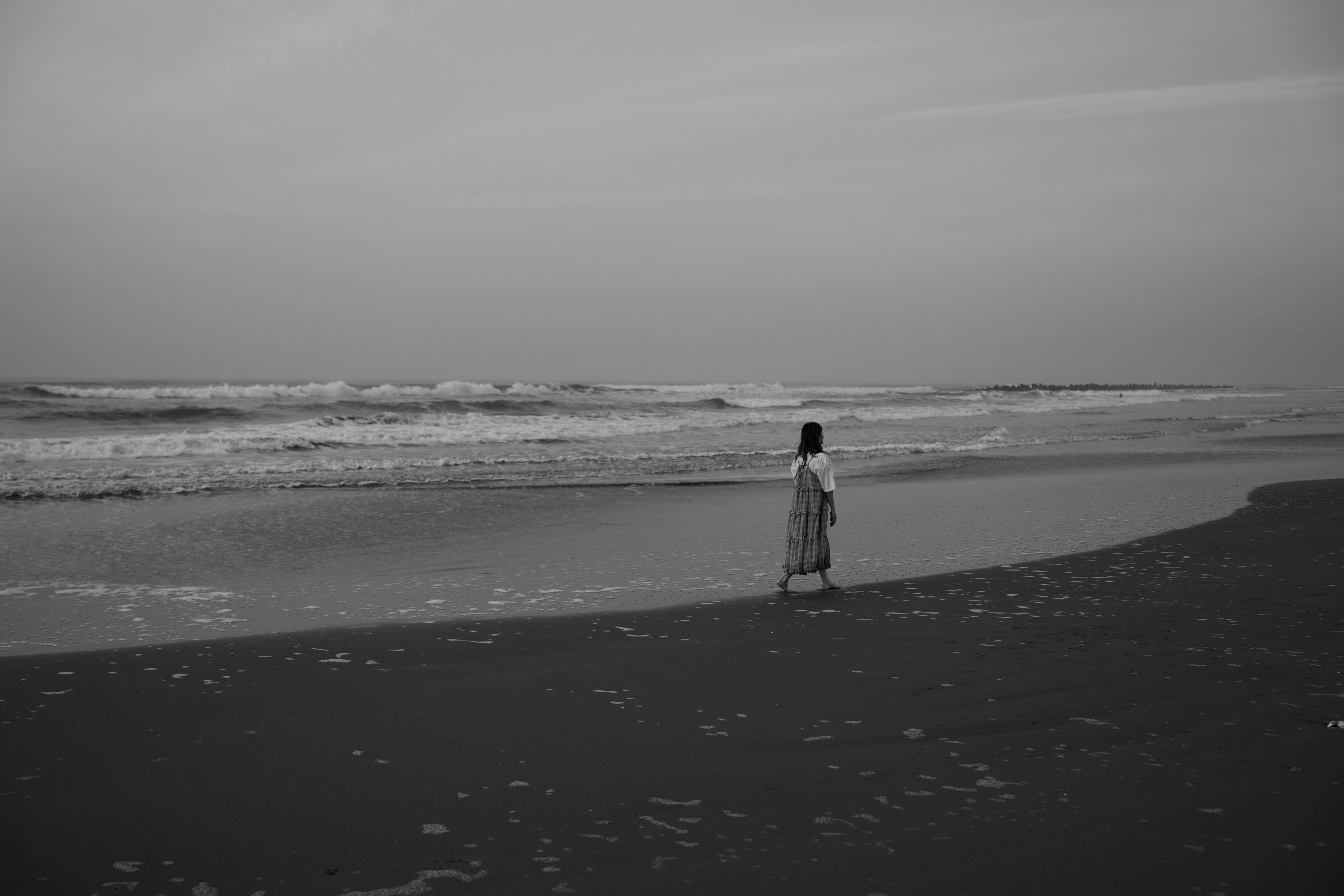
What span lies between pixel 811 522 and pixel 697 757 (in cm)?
404

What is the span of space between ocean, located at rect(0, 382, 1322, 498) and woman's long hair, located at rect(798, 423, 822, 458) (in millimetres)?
→ 8053

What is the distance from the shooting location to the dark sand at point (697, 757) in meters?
3.26

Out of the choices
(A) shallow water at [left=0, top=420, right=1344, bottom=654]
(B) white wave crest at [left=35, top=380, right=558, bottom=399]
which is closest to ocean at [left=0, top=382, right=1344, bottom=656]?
(A) shallow water at [left=0, top=420, right=1344, bottom=654]

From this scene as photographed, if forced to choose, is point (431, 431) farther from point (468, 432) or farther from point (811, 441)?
point (811, 441)

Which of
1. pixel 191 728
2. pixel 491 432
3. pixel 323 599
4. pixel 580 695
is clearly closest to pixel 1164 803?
pixel 580 695

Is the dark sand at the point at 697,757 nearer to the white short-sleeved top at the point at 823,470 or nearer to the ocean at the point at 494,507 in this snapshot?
the ocean at the point at 494,507

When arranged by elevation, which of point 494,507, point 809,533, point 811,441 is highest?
point 811,441

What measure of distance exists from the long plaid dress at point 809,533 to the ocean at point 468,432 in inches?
321

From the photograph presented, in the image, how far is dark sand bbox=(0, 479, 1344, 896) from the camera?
10.7ft

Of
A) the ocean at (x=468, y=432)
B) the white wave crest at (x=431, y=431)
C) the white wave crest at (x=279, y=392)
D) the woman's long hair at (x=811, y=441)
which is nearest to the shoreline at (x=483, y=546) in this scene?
the woman's long hair at (x=811, y=441)

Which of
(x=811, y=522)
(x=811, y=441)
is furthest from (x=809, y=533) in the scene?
(x=811, y=441)

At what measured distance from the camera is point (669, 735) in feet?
14.8

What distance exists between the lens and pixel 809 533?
8023 millimetres

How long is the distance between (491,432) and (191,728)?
22.0 metres
